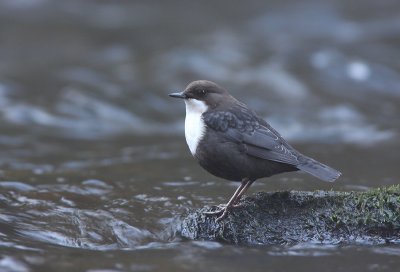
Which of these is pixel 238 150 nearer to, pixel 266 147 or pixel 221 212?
pixel 266 147

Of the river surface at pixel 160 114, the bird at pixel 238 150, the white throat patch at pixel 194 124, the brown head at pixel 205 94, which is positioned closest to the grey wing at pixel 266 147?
the bird at pixel 238 150

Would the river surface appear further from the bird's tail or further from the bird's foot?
the bird's tail

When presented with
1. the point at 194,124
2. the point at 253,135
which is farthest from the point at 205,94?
the point at 253,135

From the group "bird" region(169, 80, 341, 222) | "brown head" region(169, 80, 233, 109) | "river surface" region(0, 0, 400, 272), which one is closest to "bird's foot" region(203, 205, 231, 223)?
"bird" region(169, 80, 341, 222)

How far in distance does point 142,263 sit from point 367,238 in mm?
1656

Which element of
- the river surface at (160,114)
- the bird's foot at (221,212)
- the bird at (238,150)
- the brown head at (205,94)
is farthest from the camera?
the brown head at (205,94)

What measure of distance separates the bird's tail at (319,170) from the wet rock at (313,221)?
213mm

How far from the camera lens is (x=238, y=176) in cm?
541

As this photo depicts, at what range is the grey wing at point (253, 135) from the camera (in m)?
5.39

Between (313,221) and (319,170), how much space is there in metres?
0.38

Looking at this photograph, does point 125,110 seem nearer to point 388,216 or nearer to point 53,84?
point 53,84

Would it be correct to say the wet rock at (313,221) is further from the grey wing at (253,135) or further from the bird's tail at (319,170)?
the grey wing at (253,135)

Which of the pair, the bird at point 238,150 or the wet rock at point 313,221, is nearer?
the wet rock at point 313,221

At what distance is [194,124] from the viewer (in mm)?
5523
